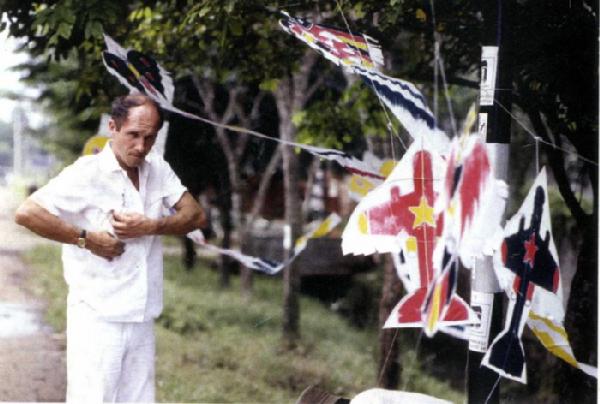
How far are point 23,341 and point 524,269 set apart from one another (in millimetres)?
2345

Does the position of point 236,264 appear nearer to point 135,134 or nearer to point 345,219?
point 345,219

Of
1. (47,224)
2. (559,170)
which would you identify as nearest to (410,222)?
(559,170)

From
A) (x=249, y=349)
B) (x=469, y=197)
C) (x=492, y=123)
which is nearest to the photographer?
(x=469, y=197)

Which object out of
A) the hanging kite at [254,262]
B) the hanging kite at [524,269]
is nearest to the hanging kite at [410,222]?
the hanging kite at [524,269]

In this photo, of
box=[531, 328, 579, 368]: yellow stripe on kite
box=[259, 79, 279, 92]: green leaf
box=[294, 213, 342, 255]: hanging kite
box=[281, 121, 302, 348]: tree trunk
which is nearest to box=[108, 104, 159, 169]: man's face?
box=[259, 79, 279, 92]: green leaf

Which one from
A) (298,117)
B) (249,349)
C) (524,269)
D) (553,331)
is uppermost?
(298,117)

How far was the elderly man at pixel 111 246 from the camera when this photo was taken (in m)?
3.47

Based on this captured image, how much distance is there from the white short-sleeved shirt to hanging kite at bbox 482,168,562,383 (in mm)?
1533

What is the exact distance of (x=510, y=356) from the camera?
3496 mm

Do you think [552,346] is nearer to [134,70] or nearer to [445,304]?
[445,304]

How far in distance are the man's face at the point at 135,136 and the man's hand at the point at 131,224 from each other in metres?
0.22

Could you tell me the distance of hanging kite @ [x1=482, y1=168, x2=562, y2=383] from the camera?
11.2 ft

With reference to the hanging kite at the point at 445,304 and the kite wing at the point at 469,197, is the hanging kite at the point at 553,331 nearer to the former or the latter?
the hanging kite at the point at 445,304

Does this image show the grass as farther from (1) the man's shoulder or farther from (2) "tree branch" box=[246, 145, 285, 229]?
(1) the man's shoulder
